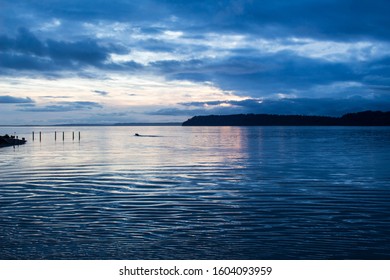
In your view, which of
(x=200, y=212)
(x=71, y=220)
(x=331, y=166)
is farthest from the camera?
(x=331, y=166)

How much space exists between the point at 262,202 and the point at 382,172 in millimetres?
16916

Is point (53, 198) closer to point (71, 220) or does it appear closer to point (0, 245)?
point (71, 220)

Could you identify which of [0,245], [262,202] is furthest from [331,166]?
[0,245]

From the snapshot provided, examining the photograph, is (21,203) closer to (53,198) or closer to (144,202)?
(53,198)

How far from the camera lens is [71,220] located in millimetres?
16469

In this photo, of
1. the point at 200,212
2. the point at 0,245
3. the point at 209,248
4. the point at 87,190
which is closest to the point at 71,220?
the point at 0,245

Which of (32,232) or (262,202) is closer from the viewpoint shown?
(32,232)

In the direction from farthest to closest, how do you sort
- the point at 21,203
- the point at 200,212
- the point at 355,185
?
the point at 355,185
the point at 21,203
the point at 200,212

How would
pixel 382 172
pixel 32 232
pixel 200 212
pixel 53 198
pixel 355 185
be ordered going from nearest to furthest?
Result: pixel 32 232
pixel 200 212
pixel 53 198
pixel 355 185
pixel 382 172

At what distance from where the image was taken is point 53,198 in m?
21.4

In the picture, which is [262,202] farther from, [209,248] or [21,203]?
[21,203]

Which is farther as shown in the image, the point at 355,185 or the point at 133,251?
the point at 355,185

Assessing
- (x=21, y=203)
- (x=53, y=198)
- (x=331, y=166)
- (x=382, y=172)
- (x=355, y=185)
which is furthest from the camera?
(x=331, y=166)

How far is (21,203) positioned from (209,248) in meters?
11.1
